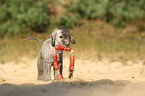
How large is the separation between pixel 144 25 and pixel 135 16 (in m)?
1.05

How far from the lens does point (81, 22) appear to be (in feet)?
48.8

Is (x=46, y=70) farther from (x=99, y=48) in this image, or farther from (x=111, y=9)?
(x=111, y=9)

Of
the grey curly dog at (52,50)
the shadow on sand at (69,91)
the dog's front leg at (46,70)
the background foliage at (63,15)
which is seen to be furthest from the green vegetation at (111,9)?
the shadow on sand at (69,91)

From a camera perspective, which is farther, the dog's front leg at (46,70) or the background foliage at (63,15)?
the background foliage at (63,15)

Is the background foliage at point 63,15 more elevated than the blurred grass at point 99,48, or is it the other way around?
the background foliage at point 63,15

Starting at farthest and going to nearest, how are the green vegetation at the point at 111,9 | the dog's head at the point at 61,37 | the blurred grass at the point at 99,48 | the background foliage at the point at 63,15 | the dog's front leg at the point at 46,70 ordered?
the green vegetation at the point at 111,9, the background foliage at the point at 63,15, the blurred grass at the point at 99,48, the dog's front leg at the point at 46,70, the dog's head at the point at 61,37

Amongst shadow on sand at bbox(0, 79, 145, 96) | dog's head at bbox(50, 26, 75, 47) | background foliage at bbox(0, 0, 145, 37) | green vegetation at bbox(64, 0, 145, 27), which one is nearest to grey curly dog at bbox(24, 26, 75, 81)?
dog's head at bbox(50, 26, 75, 47)

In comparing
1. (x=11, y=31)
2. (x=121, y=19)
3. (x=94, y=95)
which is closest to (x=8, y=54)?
(x=11, y=31)

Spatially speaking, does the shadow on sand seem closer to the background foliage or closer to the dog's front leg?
the dog's front leg

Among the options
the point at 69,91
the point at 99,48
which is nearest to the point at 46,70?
the point at 69,91

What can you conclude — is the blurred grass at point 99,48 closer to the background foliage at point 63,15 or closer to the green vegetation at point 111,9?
the background foliage at point 63,15

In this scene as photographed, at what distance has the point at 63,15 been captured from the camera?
1413cm

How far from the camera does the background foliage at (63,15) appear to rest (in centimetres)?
1285

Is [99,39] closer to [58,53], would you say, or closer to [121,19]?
[121,19]
